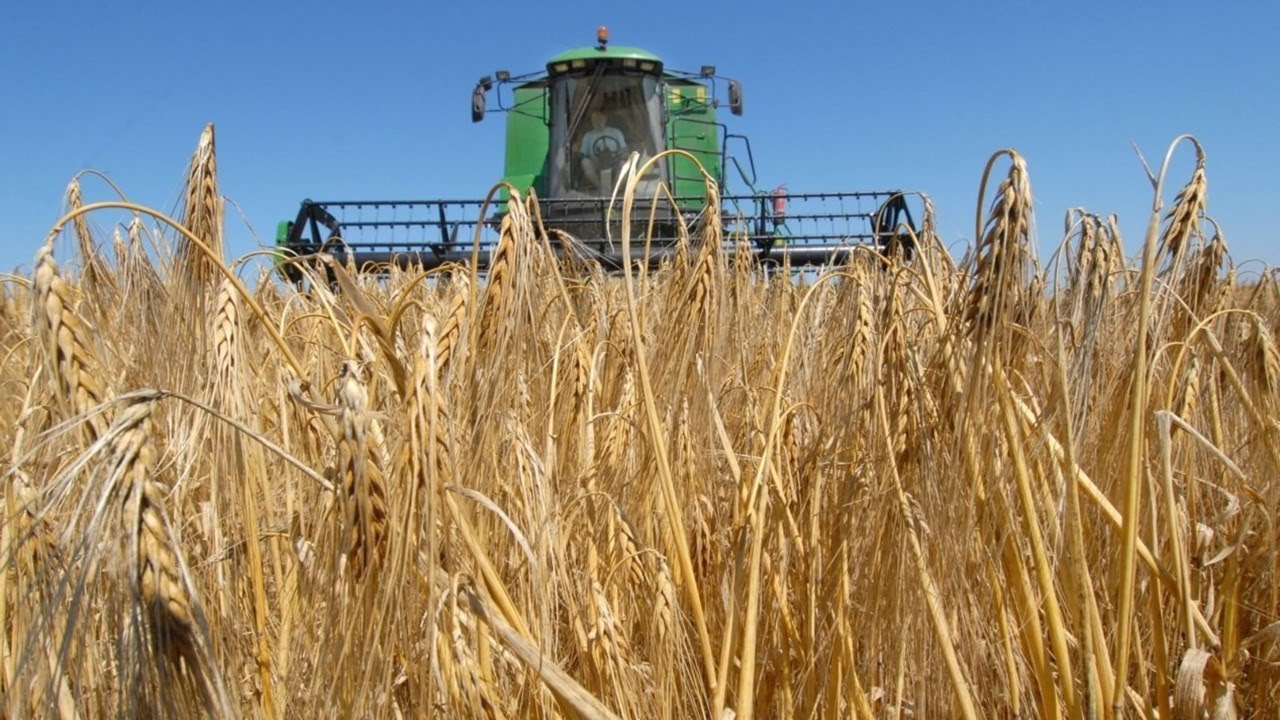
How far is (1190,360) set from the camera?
1.33 meters

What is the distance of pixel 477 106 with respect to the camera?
6.15m

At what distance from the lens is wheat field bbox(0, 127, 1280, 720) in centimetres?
66

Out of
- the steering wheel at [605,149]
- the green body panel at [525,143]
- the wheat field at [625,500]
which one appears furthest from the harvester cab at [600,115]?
→ the wheat field at [625,500]

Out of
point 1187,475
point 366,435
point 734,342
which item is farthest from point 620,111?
point 366,435

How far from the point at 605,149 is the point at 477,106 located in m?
1.08

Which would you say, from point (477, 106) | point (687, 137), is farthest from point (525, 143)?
point (477, 106)

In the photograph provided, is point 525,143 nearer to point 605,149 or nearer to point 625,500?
point 605,149

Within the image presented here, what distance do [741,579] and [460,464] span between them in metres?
0.39

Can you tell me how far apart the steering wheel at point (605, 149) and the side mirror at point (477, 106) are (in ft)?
3.15

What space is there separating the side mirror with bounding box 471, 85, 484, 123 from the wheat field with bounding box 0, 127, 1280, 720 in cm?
504

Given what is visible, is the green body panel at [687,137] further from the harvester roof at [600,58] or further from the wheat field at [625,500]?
the wheat field at [625,500]

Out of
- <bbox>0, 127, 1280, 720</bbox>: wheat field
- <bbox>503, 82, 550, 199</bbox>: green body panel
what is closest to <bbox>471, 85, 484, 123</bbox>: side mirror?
<bbox>503, 82, 550, 199</bbox>: green body panel

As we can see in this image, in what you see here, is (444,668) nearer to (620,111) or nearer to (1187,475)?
(1187,475)

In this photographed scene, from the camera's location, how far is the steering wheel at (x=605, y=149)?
268 inches
